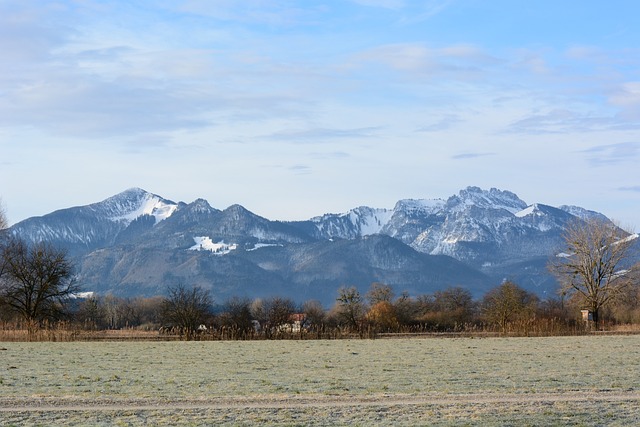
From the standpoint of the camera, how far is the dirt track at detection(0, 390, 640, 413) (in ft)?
65.8

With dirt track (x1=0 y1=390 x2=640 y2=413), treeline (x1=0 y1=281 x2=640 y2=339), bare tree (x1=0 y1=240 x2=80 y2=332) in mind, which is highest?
bare tree (x1=0 y1=240 x2=80 y2=332)

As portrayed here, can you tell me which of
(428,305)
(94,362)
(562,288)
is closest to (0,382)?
(94,362)

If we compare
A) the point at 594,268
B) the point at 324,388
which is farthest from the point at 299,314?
the point at 324,388

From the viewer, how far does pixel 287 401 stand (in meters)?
21.1


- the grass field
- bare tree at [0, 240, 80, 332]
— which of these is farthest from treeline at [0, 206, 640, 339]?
the grass field

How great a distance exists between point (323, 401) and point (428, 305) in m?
95.4

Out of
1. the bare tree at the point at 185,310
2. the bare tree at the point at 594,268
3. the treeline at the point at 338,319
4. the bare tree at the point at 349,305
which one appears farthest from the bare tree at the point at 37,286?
the bare tree at the point at 594,268

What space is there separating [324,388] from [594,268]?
60.6 meters

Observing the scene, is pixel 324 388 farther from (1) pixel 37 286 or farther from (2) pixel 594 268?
(2) pixel 594 268

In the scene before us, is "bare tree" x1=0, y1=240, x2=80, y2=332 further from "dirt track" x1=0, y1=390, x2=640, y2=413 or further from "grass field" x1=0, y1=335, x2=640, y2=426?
"dirt track" x1=0, y1=390, x2=640, y2=413

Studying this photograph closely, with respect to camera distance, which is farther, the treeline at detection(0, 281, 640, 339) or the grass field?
the treeline at detection(0, 281, 640, 339)

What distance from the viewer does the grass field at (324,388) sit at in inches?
733

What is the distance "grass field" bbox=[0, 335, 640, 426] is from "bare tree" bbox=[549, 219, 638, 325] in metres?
40.5

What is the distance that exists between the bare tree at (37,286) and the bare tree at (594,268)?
140 feet
